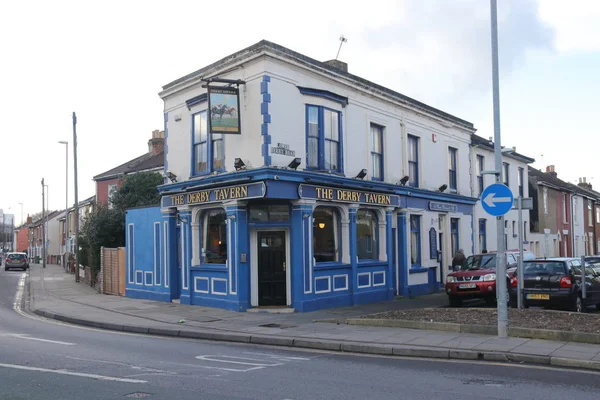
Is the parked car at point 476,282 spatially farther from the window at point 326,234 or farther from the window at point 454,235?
the window at point 454,235

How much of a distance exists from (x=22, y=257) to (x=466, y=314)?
47.5 m

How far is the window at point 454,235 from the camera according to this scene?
25781 millimetres

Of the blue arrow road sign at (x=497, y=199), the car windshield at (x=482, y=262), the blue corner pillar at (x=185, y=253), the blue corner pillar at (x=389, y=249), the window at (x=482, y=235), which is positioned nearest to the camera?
the blue arrow road sign at (x=497, y=199)

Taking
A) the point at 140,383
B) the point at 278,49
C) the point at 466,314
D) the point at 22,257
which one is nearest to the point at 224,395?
the point at 140,383

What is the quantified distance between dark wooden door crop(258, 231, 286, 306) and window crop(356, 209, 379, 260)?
3.35 m

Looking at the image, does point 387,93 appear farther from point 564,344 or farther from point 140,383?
point 140,383

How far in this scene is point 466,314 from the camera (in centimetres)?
1409

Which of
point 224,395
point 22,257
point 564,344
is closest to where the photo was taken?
point 224,395

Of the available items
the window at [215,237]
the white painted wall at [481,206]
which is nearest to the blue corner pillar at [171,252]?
the window at [215,237]

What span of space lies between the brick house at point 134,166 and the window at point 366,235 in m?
19.9

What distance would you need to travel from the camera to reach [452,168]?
26125mm

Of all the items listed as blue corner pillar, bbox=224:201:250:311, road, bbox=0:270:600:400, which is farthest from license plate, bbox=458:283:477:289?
road, bbox=0:270:600:400

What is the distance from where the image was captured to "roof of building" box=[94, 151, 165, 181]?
3728cm

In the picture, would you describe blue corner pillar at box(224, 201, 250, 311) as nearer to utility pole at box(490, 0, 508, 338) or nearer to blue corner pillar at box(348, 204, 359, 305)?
blue corner pillar at box(348, 204, 359, 305)
